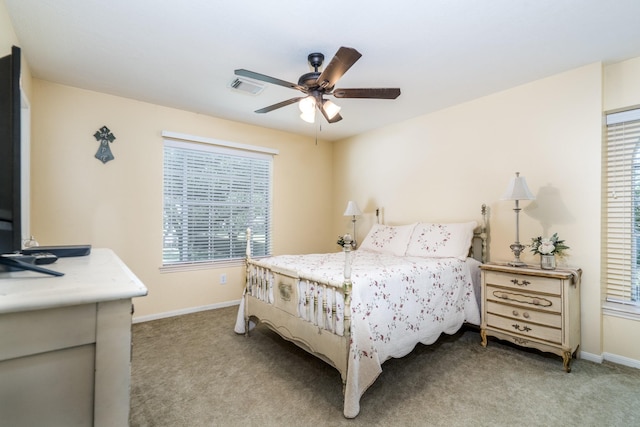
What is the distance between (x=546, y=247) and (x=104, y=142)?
4204 millimetres

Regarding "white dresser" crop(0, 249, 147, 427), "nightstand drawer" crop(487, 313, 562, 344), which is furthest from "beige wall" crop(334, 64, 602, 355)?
"white dresser" crop(0, 249, 147, 427)

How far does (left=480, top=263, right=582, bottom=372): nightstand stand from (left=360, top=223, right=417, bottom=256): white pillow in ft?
3.00

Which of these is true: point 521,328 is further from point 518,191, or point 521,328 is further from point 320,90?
point 320,90

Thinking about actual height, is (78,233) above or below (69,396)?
above

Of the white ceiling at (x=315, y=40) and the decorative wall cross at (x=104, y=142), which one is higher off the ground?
the white ceiling at (x=315, y=40)

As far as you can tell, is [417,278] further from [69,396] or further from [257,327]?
[69,396]

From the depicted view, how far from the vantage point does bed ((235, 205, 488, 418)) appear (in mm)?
1818

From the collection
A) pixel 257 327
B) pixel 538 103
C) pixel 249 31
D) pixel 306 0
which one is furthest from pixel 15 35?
pixel 538 103

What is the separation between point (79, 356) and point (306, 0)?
1953mm

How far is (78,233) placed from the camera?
2.96 metres

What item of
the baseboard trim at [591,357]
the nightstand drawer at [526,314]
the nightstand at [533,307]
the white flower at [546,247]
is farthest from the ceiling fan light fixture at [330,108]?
the baseboard trim at [591,357]

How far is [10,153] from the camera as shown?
960mm

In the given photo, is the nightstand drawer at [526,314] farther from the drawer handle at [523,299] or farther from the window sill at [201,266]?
the window sill at [201,266]

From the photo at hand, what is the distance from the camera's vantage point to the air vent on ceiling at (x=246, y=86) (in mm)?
2760
